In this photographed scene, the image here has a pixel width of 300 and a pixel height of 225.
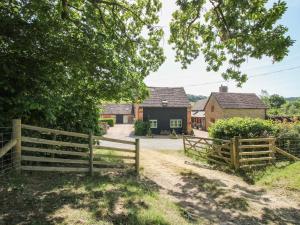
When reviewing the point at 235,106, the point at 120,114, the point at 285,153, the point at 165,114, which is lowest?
the point at 285,153

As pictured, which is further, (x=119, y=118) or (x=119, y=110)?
(x=119, y=110)

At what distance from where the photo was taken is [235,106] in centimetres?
4106

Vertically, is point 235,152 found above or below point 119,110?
below

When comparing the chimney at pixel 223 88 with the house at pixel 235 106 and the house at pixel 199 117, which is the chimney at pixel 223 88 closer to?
the house at pixel 199 117

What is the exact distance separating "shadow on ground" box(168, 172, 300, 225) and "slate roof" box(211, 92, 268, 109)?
32.4 metres

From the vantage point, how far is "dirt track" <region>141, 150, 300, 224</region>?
22.4ft

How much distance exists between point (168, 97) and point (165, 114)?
308 centimetres

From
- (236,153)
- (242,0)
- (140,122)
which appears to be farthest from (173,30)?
(140,122)

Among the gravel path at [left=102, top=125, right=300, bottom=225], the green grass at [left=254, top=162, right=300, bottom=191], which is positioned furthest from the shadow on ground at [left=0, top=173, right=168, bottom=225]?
the green grass at [left=254, top=162, right=300, bottom=191]

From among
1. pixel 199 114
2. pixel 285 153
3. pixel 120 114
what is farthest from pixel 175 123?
pixel 120 114

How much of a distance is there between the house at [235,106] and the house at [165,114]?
5.89 meters

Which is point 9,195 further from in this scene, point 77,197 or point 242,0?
point 242,0

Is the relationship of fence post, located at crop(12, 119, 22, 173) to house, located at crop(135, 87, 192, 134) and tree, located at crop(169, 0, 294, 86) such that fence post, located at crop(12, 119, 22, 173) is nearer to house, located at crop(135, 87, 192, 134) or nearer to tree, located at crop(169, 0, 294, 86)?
tree, located at crop(169, 0, 294, 86)

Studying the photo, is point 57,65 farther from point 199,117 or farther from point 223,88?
point 223,88
